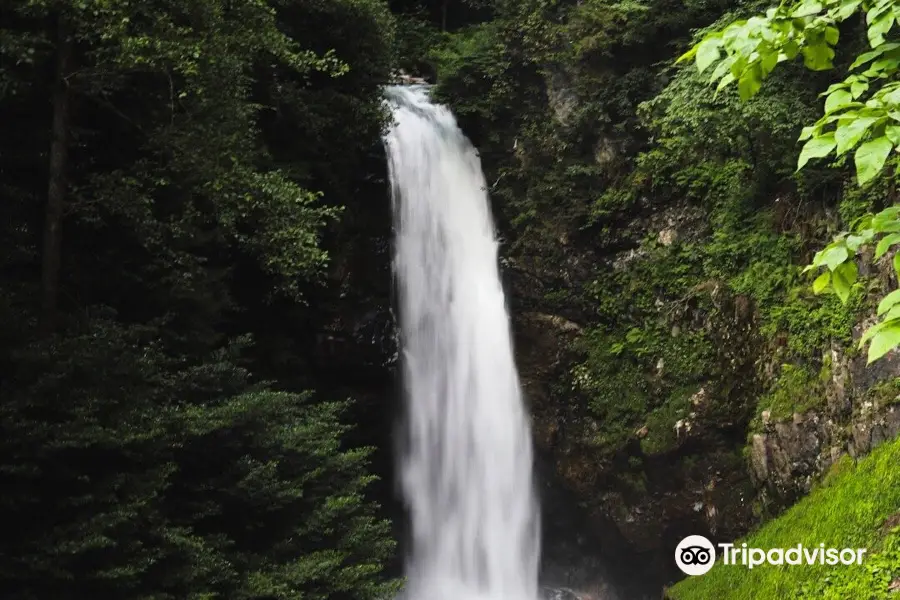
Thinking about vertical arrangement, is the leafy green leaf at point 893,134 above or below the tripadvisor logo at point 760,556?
above

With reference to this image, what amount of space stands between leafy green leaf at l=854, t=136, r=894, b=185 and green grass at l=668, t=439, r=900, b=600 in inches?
137

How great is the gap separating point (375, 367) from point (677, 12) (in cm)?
730

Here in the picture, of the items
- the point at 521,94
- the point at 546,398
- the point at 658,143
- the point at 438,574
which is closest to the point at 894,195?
the point at 658,143

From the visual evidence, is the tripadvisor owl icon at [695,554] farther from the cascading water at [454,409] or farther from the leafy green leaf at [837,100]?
the leafy green leaf at [837,100]

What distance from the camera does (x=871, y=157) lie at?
1.79m

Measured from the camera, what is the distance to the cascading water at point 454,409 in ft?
35.0

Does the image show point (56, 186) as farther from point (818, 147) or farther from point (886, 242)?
point (886, 242)

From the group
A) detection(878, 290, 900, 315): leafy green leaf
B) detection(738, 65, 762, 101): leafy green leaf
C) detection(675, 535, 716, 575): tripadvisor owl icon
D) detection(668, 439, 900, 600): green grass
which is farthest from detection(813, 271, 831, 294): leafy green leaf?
detection(675, 535, 716, 575): tripadvisor owl icon

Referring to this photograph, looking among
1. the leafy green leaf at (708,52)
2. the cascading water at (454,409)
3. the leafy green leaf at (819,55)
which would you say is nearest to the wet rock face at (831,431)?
the cascading water at (454,409)

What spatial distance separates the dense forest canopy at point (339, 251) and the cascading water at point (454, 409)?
1.51 ft

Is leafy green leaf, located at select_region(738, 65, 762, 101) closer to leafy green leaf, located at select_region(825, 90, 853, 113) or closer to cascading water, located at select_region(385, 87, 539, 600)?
leafy green leaf, located at select_region(825, 90, 853, 113)

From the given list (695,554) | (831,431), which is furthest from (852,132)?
(695,554)

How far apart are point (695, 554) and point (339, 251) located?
659 cm

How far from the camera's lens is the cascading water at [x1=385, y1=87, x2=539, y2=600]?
10.7 m
